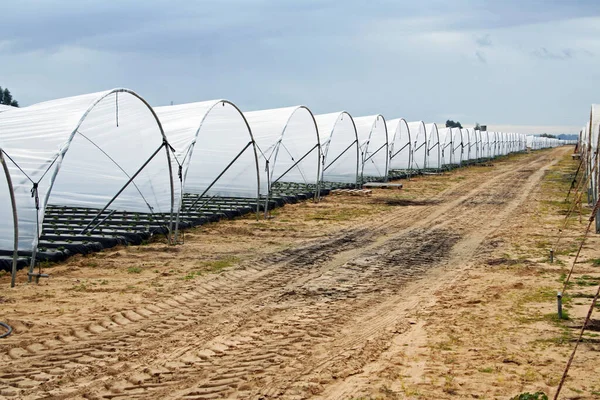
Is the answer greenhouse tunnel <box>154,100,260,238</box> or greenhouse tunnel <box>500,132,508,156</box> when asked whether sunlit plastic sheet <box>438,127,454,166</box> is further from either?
greenhouse tunnel <box>154,100,260,238</box>

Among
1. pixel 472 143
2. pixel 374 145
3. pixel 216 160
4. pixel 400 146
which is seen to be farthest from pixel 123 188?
pixel 472 143

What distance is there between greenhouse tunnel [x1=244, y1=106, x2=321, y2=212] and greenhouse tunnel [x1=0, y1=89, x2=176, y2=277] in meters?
5.68

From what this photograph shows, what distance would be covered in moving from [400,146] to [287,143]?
17430mm

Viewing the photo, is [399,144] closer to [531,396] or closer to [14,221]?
[14,221]

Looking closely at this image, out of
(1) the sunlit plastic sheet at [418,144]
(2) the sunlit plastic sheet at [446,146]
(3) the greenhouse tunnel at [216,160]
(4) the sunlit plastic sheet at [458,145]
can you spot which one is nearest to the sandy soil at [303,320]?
(3) the greenhouse tunnel at [216,160]

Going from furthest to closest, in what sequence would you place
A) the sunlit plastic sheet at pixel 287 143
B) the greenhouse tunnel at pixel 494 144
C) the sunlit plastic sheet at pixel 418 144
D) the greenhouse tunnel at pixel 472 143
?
1. the greenhouse tunnel at pixel 494 144
2. the greenhouse tunnel at pixel 472 143
3. the sunlit plastic sheet at pixel 418 144
4. the sunlit plastic sheet at pixel 287 143

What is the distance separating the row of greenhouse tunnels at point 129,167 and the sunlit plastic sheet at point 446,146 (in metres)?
24.1

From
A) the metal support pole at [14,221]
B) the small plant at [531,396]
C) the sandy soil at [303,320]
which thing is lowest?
the small plant at [531,396]

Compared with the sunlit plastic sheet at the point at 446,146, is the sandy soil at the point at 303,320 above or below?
below

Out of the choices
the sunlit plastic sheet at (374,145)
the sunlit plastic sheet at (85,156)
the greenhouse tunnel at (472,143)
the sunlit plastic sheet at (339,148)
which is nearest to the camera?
the sunlit plastic sheet at (85,156)

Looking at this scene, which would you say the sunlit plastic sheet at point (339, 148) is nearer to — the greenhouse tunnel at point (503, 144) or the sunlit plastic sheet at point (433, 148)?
the sunlit plastic sheet at point (433, 148)

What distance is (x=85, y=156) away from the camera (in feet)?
45.4

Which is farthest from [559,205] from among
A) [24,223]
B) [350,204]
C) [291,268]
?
[24,223]

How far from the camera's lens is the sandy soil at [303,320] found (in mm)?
6027
